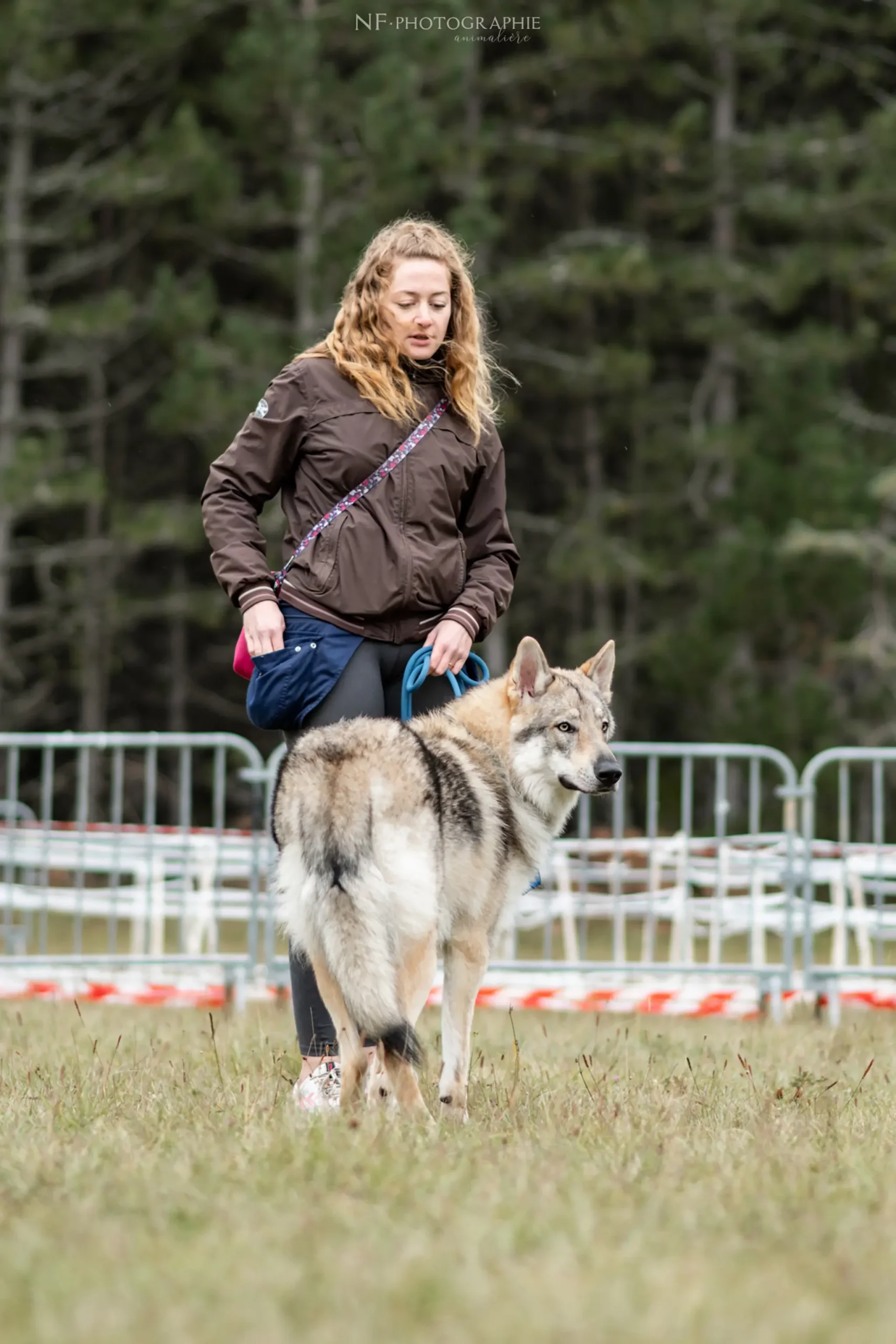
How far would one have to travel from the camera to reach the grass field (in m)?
2.51

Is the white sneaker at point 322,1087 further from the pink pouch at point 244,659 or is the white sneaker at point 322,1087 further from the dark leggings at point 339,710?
the pink pouch at point 244,659

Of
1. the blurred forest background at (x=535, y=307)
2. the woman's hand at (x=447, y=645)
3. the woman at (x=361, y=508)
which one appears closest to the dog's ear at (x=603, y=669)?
the woman at (x=361, y=508)

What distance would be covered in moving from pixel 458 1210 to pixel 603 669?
8.71ft

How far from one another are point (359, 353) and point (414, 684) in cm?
92

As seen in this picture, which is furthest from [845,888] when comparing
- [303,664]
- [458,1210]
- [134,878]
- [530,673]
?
[134,878]

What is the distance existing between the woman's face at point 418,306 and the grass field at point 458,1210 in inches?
80.3

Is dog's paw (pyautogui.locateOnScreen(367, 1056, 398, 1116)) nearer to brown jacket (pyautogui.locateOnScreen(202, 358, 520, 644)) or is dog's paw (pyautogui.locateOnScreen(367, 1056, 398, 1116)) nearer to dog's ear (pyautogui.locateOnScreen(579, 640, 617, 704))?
brown jacket (pyautogui.locateOnScreen(202, 358, 520, 644))

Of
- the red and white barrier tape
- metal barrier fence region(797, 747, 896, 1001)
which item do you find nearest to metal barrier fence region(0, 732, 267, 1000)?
the red and white barrier tape

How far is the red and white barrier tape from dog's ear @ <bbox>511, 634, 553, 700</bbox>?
3479 mm

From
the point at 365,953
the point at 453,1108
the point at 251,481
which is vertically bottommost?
the point at 453,1108

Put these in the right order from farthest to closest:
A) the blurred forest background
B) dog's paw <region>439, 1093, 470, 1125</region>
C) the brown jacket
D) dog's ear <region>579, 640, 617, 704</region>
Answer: the blurred forest background < dog's ear <region>579, 640, 617, 704</region> < the brown jacket < dog's paw <region>439, 1093, 470, 1125</region>

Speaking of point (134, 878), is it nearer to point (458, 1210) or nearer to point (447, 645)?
point (447, 645)

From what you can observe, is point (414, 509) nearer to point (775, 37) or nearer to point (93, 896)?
point (93, 896)

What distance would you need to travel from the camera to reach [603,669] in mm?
5543
